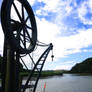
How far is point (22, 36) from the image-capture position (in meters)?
7.12

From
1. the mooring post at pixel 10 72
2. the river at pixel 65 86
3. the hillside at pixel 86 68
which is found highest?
the mooring post at pixel 10 72

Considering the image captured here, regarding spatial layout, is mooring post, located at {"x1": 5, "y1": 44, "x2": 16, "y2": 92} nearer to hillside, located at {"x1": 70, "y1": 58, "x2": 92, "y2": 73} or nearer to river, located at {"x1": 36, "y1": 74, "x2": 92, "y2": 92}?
river, located at {"x1": 36, "y1": 74, "x2": 92, "y2": 92}

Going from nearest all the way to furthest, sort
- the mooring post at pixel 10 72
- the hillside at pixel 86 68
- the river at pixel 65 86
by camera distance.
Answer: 1. the mooring post at pixel 10 72
2. the river at pixel 65 86
3. the hillside at pixel 86 68

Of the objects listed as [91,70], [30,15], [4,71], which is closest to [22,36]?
[30,15]

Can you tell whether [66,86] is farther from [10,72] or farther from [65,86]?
[10,72]

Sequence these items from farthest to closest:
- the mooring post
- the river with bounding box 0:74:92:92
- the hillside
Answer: the hillside → the river with bounding box 0:74:92:92 → the mooring post

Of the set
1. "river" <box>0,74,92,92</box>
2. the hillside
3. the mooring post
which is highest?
the mooring post

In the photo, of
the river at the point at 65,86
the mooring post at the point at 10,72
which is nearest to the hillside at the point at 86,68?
the river at the point at 65,86

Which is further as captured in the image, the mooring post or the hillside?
the hillside

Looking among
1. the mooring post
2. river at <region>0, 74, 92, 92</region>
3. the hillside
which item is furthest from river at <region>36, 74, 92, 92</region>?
the hillside

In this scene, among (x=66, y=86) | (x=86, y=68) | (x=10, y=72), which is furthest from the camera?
(x=86, y=68)

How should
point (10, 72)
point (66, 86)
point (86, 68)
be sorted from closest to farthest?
point (10, 72)
point (66, 86)
point (86, 68)

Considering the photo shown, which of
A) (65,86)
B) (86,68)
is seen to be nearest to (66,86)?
(65,86)

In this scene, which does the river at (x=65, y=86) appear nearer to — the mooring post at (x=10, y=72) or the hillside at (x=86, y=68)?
the mooring post at (x=10, y=72)
